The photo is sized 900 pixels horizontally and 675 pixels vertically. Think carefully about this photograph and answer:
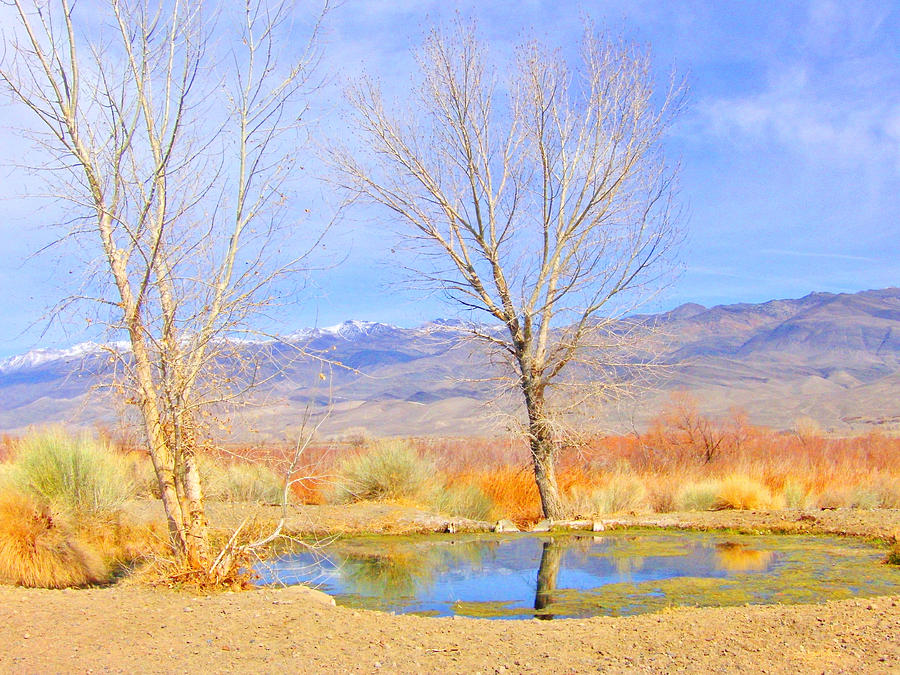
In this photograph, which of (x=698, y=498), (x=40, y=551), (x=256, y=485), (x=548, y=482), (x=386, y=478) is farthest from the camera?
(x=256, y=485)

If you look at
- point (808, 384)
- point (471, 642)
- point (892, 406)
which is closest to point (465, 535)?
point (471, 642)

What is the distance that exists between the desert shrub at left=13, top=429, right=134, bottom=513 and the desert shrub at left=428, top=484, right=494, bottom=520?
21.9 feet

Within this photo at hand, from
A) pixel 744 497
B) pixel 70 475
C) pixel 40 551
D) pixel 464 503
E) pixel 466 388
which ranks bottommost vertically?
pixel 744 497

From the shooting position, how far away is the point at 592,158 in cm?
1517

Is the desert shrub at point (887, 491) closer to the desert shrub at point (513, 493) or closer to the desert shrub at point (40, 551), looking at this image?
the desert shrub at point (513, 493)

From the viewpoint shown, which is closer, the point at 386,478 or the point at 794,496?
the point at 794,496

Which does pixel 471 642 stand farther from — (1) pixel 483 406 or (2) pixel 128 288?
(1) pixel 483 406

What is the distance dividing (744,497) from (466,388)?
11213 cm

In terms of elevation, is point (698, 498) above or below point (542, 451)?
below

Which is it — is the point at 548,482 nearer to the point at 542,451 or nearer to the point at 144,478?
the point at 542,451

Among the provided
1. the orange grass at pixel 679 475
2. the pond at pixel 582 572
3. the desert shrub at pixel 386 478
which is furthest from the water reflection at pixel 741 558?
the desert shrub at pixel 386 478

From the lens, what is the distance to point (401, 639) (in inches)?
250

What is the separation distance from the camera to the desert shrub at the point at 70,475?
1176 centimetres

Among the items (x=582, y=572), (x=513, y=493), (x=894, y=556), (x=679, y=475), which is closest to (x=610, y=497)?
(x=513, y=493)
